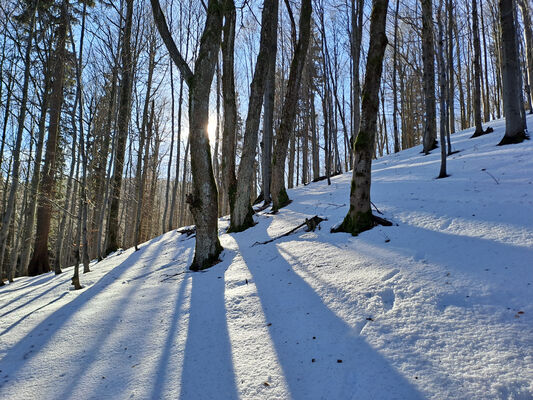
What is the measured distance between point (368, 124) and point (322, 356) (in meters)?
3.30

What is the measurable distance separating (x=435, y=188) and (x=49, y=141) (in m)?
12.2

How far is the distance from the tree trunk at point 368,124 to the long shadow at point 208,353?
7.57ft

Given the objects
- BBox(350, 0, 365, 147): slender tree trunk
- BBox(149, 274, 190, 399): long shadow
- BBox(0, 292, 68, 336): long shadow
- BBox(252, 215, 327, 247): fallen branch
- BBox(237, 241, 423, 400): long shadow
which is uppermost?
BBox(350, 0, 365, 147): slender tree trunk

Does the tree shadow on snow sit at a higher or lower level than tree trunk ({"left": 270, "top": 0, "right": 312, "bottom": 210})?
lower

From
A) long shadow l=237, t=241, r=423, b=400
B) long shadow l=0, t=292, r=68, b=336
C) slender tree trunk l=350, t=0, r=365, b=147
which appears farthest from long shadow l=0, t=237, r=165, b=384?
slender tree trunk l=350, t=0, r=365, b=147

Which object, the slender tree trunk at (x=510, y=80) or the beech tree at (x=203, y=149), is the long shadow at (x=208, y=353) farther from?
the slender tree trunk at (x=510, y=80)

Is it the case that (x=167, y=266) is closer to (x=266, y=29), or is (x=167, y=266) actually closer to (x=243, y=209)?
(x=243, y=209)

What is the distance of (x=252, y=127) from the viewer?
666 centimetres

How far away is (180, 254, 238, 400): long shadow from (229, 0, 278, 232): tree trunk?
3497 millimetres

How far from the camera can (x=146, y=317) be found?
289cm

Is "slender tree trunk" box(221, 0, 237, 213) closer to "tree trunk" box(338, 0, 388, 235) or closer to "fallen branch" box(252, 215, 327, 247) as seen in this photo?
"fallen branch" box(252, 215, 327, 247)

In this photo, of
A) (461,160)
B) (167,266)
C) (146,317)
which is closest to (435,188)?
(461,160)

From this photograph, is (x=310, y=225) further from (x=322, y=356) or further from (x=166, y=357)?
(x=166, y=357)

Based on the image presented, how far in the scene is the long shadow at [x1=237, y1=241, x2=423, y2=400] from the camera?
58.8 inches
